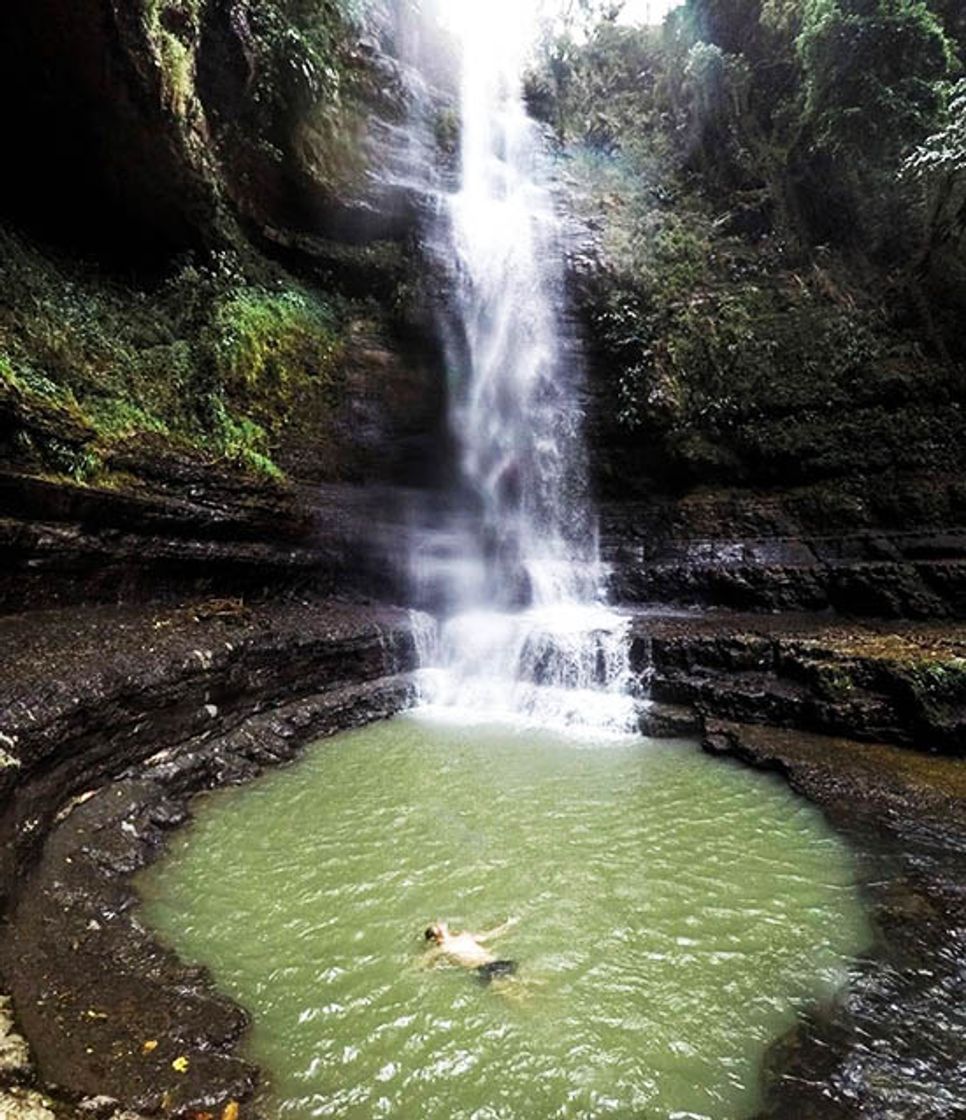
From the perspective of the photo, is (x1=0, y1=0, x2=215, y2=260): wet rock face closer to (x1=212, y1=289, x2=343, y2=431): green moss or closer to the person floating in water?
(x1=212, y1=289, x2=343, y2=431): green moss

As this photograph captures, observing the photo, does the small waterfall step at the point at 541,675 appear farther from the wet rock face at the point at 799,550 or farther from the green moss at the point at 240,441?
the green moss at the point at 240,441

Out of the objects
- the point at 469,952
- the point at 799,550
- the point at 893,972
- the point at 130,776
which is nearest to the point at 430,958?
the point at 469,952

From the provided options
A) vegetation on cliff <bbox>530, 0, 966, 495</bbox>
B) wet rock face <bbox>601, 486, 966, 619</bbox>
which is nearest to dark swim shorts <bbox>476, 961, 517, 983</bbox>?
wet rock face <bbox>601, 486, 966, 619</bbox>

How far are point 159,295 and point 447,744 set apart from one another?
8.58 meters

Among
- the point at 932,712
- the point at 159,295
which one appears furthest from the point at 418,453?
the point at 932,712

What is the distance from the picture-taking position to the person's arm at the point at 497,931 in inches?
155

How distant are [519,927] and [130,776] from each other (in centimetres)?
380

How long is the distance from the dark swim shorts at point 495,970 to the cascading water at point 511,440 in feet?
19.9

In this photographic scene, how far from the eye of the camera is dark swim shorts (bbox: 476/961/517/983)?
11.7 ft

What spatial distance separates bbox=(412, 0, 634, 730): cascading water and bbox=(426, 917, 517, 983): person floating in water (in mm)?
5830

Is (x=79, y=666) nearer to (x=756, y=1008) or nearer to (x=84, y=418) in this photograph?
(x=84, y=418)

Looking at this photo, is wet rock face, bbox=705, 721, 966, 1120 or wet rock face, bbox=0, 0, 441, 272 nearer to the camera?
wet rock face, bbox=705, 721, 966, 1120

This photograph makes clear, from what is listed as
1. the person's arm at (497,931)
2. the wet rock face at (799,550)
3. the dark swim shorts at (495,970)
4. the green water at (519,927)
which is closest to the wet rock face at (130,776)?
the green water at (519,927)

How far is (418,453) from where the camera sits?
1319cm
